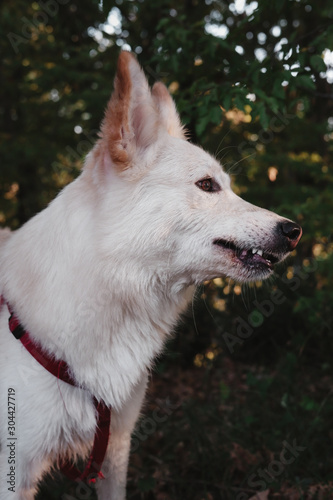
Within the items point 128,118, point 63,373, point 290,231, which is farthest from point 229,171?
point 63,373

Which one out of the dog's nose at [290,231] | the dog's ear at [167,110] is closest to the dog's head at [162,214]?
the dog's nose at [290,231]

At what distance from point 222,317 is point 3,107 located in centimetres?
603

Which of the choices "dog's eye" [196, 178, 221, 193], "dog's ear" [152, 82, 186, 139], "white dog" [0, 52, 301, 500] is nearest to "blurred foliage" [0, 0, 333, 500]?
"dog's ear" [152, 82, 186, 139]

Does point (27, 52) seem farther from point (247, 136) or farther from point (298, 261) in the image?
point (298, 261)

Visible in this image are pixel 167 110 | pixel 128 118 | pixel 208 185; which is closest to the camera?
pixel 128 118

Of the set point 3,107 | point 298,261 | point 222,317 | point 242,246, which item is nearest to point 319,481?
point 242,246

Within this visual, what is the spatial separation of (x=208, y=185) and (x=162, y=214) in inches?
11.8

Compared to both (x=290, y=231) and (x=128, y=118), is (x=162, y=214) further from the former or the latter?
(x=290, y=231)

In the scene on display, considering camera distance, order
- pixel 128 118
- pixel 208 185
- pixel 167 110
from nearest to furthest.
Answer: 1. pixel 128 118
2. pixel 208 185
3. pixel 167 110

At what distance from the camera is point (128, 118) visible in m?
1.99

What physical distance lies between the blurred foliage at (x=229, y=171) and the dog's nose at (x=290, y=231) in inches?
36.7

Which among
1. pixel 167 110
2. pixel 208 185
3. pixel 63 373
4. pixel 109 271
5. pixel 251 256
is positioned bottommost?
pixel 63 373

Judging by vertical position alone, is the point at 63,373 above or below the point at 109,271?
below

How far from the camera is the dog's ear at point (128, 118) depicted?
6.35ft
